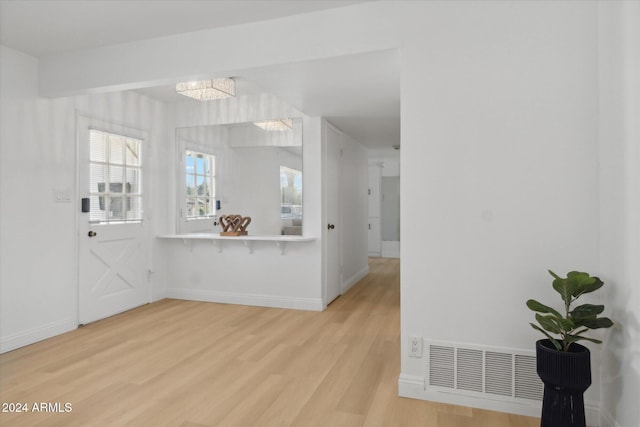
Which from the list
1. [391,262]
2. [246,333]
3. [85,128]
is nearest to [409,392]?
[246,333]

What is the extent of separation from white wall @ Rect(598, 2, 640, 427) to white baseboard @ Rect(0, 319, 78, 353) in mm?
4206

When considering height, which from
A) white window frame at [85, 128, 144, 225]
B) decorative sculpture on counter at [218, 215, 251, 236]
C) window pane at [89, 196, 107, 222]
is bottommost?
decorative sculpture on counter at [218, 215, 251, 236]

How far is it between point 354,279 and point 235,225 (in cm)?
216

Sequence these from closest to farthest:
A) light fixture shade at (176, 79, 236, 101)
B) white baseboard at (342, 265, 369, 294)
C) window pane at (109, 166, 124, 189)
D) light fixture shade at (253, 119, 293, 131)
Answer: light fixture shade at (176, 79, 236, 101) < window pane at (109, 166, 124, 189) < light fixture shade at (253, 119, 293, 131) < white baseboard at (342, 265, 369, 294)

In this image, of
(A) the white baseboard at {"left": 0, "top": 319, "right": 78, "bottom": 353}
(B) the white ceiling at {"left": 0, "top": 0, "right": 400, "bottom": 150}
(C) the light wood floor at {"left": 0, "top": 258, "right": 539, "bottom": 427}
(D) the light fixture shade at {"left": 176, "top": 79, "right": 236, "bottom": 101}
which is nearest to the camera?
(C) the light wood floor at {"left": 0, "top": 258, "right": 539, "bottom": 427}

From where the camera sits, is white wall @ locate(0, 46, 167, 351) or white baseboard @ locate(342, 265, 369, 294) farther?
white baseboard @ locate(342, 265, 369, 294)

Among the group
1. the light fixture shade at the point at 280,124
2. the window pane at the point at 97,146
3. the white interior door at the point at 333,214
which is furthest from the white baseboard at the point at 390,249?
the window pane at the point at 97,146

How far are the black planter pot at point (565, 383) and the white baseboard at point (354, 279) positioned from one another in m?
3.55

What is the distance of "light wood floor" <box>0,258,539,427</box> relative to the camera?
2.13 metres

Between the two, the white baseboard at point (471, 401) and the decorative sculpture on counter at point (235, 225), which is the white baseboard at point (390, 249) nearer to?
the decorative sculpture on counter at point (235, 225)

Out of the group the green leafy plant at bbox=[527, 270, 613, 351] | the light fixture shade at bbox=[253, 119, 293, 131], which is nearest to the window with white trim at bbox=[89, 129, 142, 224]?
the light fixture shade at bbox=[253, 119, 293, 131]

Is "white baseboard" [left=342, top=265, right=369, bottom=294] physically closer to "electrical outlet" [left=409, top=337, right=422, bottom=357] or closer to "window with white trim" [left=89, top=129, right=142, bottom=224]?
"window with white trim" [left=89, top=129, right=142, bottom=224]

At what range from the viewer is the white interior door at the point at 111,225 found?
12.8 feet

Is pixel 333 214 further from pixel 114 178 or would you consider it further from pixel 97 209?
pixel 97 209
